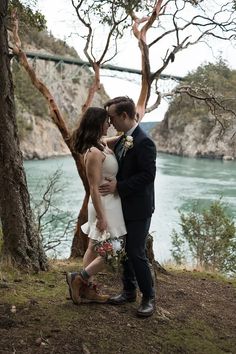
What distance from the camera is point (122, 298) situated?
3.45m

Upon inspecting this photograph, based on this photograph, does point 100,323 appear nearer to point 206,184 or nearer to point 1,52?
point 1,52

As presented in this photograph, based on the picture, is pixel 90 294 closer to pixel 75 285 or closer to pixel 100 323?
pixel 75 285

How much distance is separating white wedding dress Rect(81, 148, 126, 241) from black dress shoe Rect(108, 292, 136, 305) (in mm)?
554

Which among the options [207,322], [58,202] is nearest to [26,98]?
[58,202]

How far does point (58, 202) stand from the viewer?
80.8 ft

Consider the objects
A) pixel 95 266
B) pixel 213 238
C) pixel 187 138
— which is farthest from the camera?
pixel 187 138

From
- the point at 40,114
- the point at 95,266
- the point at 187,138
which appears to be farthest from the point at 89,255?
the point at 187,138

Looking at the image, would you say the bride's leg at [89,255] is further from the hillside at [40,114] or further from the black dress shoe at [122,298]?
the hillside at [40,114]

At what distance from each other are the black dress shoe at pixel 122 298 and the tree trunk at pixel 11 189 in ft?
3.23

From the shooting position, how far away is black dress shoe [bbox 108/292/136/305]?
3.40 meters

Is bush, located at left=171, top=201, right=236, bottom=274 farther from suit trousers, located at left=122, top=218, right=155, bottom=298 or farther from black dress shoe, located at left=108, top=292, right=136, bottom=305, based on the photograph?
suit trousers, located at left=122, top=218, right=155, bottom=298

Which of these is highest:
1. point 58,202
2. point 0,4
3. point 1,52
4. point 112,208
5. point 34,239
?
point 0,4

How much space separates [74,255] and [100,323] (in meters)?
3.66

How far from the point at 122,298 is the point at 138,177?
3.25 feet
